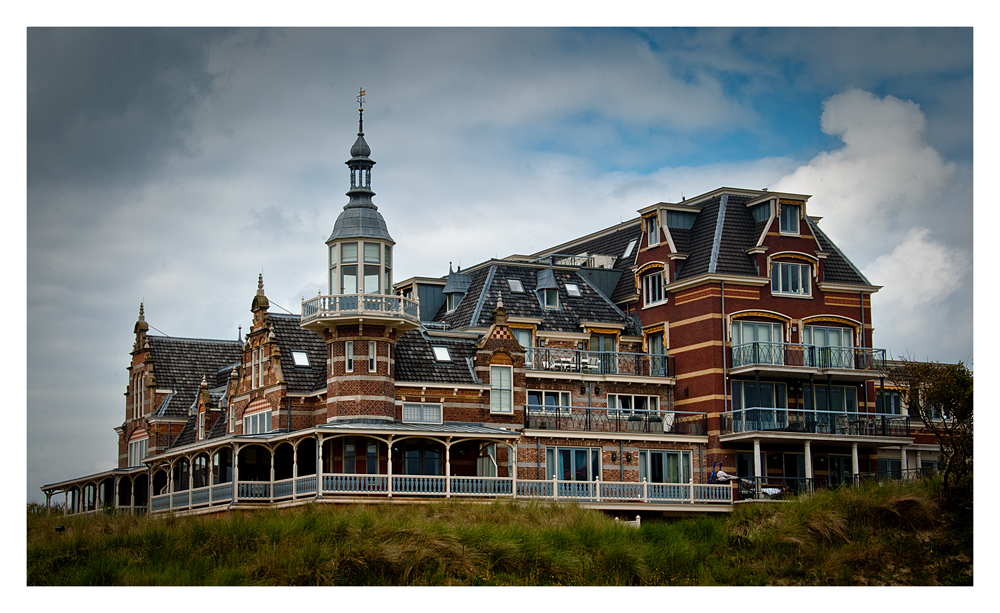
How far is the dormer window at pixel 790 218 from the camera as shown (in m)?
58.2

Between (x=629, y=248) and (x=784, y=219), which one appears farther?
(x=629, y=248)

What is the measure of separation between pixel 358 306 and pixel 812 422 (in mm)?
18263

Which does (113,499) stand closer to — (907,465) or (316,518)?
(316,518)

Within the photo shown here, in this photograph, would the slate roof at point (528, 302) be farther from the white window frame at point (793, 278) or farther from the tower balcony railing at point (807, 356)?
the white window frame at point (793, 278)

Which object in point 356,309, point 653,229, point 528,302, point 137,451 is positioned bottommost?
point 137,451

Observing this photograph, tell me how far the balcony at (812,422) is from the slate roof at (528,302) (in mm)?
6916

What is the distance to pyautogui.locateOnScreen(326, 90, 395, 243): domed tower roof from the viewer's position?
165 ft

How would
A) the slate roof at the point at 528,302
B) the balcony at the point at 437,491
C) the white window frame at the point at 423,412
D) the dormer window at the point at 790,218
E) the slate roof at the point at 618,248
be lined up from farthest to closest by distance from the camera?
the slate roof at the point at 618,248 → the dormer window at the point at 790,218 → the slate roof at the point at 528,302 → the white window frame at the point at 423,412 → the balcony at the point at 437,491

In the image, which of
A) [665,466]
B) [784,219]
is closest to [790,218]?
[784,219]

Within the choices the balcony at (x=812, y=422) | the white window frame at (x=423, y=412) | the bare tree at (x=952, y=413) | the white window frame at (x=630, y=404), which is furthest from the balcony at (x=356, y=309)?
the bare tree at (x=952, y=413)

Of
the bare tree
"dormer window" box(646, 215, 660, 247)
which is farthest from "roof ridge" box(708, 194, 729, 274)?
the bare tree

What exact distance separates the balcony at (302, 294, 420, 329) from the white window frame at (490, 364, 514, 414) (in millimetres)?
4555

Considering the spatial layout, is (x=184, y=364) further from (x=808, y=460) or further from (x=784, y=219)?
(x=808, y=460)

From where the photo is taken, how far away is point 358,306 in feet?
162
